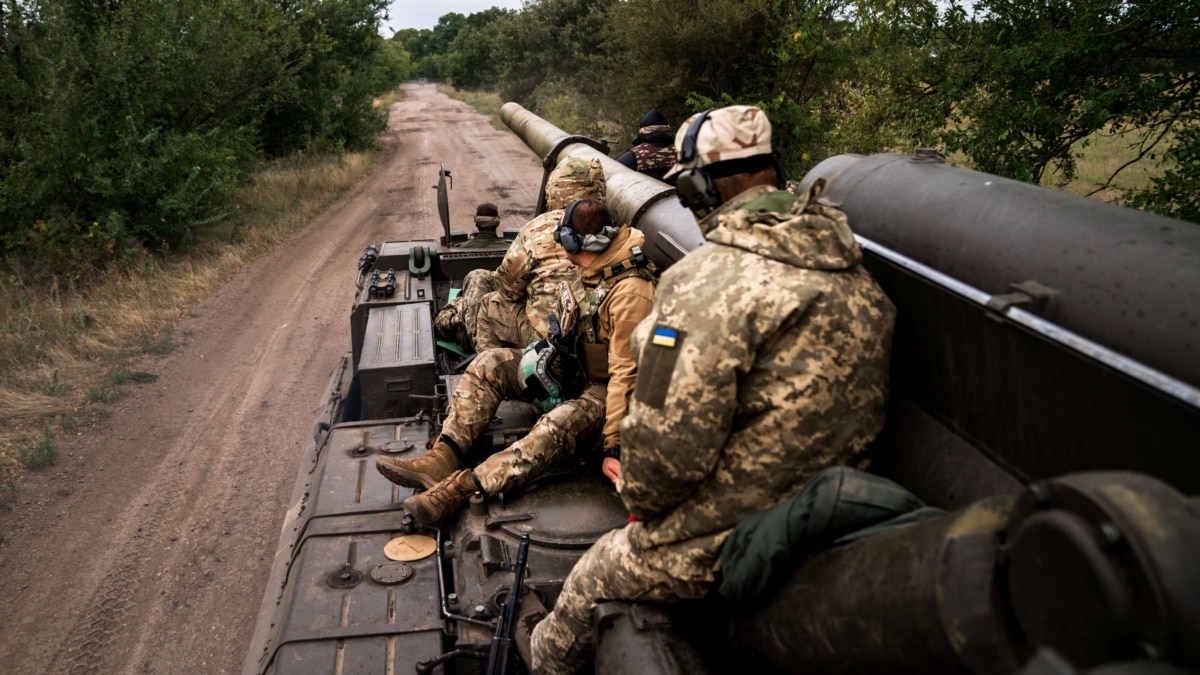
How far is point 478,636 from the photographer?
11.7ft

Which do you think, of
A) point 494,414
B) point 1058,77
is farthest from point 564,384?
point 1058,77

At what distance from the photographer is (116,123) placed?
13125 millimetres

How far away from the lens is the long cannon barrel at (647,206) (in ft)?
16.2

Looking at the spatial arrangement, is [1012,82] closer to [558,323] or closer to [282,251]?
[558,323]

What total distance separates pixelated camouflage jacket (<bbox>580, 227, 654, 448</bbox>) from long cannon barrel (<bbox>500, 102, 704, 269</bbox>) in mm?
360

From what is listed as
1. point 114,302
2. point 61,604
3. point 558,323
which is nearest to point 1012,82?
point 558,323

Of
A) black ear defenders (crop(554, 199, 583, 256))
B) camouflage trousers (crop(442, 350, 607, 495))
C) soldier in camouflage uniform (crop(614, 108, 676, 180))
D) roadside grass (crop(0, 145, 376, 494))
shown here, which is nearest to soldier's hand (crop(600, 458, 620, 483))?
camouflage trousers (crop(442, 350, 607, 495))

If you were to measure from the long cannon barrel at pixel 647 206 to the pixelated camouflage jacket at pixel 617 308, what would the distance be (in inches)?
14.2

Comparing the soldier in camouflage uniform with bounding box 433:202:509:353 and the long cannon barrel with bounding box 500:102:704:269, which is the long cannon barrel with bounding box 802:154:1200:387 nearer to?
the long cannon barrel with bounding box 500:102:704:269

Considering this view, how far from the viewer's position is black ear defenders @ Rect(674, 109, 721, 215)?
118 inches

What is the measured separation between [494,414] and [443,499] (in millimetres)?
726

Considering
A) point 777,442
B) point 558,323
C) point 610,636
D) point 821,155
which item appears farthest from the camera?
point 821,155

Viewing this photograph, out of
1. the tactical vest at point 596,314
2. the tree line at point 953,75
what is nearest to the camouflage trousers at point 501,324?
the tactical vest at point 596,314

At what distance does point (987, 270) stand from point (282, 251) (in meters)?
14.7
